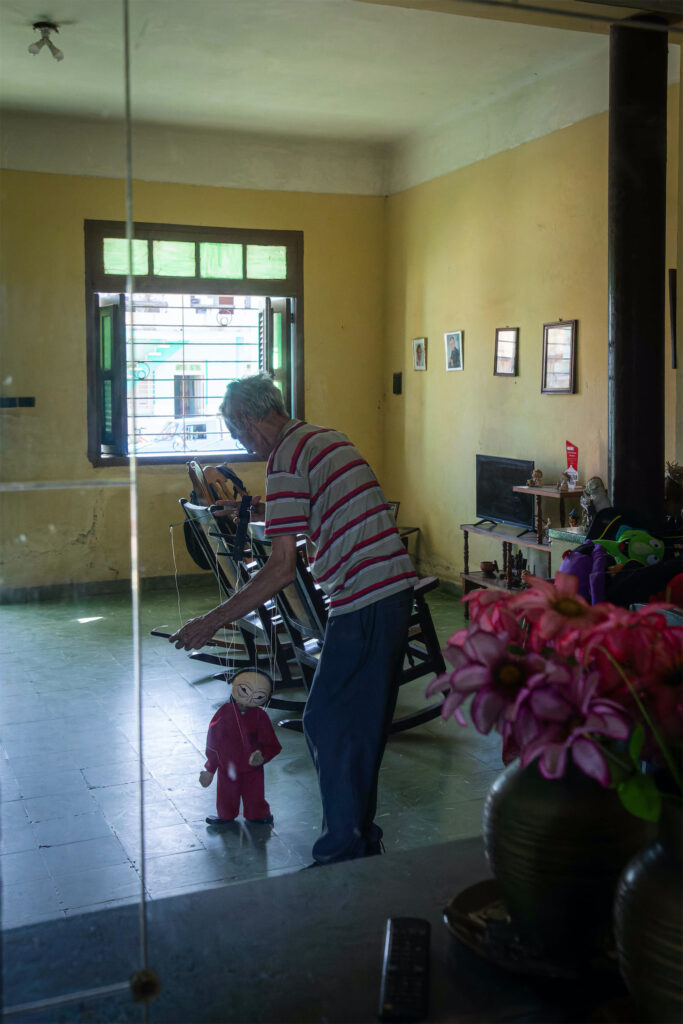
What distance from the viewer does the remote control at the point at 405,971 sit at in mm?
997

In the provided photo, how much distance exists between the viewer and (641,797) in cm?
93

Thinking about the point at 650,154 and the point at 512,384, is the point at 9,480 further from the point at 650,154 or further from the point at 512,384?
the point at 512,384

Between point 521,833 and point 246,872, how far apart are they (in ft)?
6.41

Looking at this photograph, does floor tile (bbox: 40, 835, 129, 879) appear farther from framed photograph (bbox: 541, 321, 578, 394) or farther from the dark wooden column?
framed photograph (bbox: 541, 321, 578, 394)

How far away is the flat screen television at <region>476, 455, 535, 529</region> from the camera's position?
5664mm

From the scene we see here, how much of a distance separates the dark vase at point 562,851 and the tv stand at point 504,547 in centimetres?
→ 433

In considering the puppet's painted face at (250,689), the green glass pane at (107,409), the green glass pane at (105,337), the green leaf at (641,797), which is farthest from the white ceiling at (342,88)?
the green leaf at (641,797)

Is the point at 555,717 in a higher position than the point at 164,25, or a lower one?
lower

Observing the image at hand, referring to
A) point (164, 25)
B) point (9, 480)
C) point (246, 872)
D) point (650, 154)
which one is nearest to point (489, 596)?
point (9, 480)

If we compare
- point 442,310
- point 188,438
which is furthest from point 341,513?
point 442,310

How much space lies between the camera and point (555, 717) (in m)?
1.00

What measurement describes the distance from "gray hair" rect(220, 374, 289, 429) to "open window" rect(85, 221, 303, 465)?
177cm

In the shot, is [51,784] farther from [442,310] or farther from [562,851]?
[442,310]

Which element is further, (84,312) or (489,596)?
(84,312)
